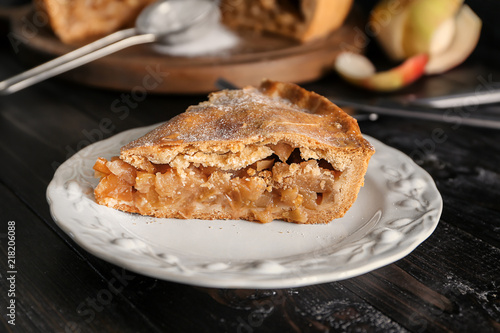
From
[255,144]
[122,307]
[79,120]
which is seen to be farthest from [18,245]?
[79,120]

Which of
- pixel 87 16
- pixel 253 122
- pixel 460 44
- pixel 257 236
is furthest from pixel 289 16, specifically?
A: pixel 257 236

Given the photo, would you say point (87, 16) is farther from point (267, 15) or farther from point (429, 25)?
point (429, 25)

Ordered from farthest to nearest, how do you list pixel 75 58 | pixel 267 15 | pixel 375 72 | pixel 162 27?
pixel 267 15, pixel 375 72, pixel 162 27, pixel 75 58

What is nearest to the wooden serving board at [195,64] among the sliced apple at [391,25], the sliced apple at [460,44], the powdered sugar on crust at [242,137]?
the sliced apple at [391,25]

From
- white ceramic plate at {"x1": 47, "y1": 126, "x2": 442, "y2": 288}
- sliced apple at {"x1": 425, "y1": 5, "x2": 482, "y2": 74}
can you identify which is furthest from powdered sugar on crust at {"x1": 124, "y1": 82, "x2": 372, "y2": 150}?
sliced apple at {"x1": 425, "y1": 5, "x2": 482, "y2": 74}

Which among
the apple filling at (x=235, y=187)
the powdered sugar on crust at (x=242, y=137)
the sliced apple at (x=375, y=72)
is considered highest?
the powdered sugar on crust at (x=242, y=137)

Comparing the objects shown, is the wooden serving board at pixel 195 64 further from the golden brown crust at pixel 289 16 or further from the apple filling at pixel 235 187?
the apple filling at pixel 235 187
